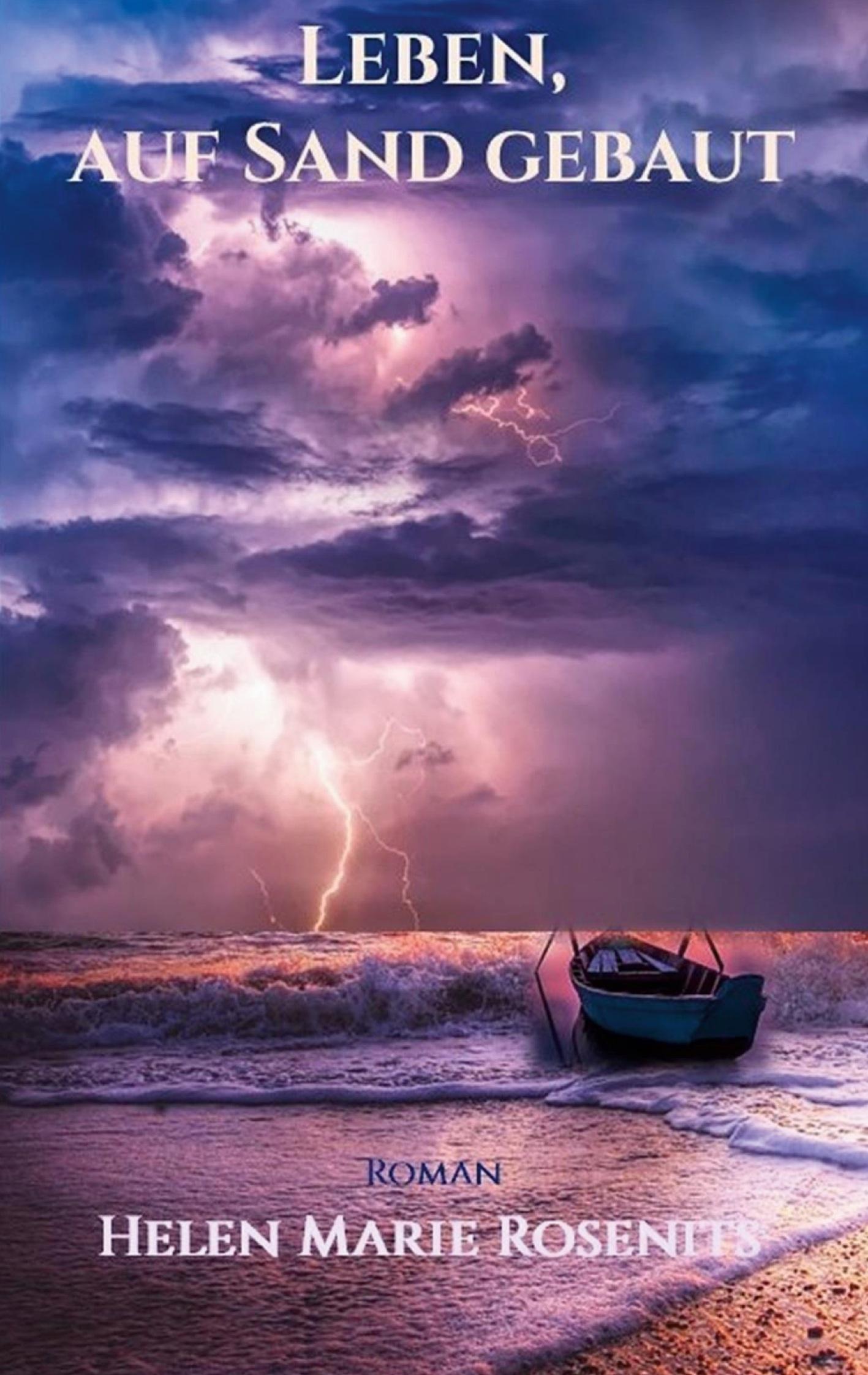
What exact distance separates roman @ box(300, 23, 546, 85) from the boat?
4.64 m

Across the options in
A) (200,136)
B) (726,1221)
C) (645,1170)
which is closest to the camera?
(200,136)

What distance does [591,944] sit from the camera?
31.1 feet

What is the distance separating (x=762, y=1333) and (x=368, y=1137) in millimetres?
2990

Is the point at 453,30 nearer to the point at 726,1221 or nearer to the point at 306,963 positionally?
the point at 726,1221

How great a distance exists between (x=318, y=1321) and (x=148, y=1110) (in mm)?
3348

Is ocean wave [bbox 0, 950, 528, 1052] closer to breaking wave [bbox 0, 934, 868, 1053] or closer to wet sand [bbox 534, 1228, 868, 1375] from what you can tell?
breaking wave [bbox 0, 934, 868, 1053]

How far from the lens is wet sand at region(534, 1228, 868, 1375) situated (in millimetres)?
4465

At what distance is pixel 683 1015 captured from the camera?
27.3 ft

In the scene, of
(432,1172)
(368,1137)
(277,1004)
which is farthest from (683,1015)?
(277,1004)

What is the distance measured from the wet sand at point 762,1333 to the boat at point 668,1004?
311 cm

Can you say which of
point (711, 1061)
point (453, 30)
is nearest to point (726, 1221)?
point (711, 1061)

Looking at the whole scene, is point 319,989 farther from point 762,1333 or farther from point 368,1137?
point 762,1333

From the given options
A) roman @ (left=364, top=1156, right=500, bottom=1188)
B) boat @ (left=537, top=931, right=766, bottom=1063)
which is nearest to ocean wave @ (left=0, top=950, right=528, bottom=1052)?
boat @ (left=537, top=931, right=766, bottom=1063)

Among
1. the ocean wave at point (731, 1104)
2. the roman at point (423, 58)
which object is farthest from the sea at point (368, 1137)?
the roman at point (423, 58)
